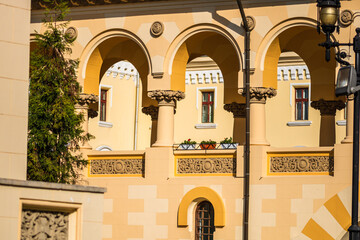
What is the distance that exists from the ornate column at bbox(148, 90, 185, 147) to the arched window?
6.94ft

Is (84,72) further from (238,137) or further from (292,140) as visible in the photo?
(292,140)

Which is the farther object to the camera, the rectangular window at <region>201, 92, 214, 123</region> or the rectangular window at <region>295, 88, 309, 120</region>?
the rectangular window at <region>201, 92, 214, 123</region>

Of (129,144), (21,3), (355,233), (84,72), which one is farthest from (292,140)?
(21,3)

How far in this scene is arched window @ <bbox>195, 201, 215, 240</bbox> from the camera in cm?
3108

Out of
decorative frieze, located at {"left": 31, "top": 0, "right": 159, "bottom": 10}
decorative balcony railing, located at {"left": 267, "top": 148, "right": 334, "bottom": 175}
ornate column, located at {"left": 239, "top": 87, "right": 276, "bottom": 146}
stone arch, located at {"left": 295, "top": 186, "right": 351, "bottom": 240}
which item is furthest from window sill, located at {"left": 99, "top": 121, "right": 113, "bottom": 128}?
stone arch, located at {"left": 295, "top": 186, "right": 351, "bottom": 240}

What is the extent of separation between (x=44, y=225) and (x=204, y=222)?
16.2 metres

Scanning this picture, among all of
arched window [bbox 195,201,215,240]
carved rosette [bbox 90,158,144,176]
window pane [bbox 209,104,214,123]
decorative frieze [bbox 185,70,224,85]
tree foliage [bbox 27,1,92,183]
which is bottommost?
arched window [bbox 195,201,215,240]

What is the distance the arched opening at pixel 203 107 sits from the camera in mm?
48656

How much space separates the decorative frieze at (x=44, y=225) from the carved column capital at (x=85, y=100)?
688 inches

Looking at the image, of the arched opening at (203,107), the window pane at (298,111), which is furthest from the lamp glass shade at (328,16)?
the window pane at (298,111)

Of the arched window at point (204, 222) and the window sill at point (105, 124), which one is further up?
the window sill at point (105, 124)

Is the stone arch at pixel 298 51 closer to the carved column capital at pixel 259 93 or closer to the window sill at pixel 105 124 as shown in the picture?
the carved column capital at pixel 259 93

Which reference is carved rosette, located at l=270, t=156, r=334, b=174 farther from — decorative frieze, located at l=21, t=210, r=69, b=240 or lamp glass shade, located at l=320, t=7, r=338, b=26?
decorative frieze, located at l=21, t=210, r=69, b=240

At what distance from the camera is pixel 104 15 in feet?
107
